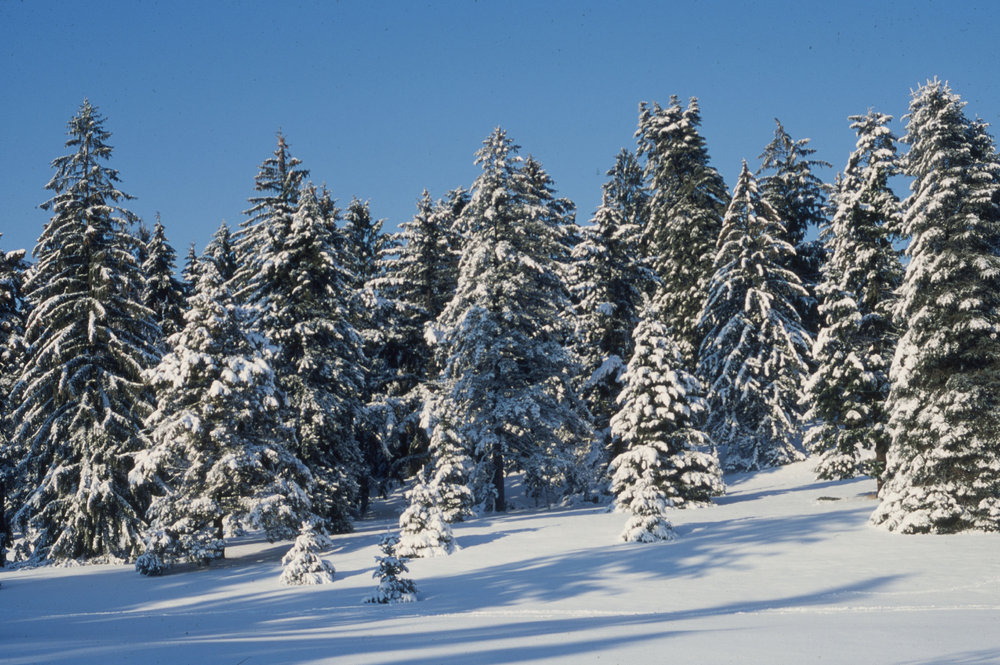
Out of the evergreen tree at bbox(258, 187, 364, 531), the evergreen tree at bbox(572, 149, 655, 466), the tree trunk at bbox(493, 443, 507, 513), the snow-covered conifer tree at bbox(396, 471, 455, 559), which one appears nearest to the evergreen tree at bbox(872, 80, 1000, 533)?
the snow-covered conifer tree at bbox(396, 471, 455, 559)

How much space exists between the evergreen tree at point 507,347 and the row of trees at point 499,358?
0.14 m

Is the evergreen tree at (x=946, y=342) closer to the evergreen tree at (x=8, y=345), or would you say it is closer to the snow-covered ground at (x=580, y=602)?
the snow-covered ground at (x=580, y=602)

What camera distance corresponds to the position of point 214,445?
22.0m

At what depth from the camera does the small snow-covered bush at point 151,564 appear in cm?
2077

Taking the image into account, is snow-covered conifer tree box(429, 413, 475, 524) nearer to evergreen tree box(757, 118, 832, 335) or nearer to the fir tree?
the fir tree

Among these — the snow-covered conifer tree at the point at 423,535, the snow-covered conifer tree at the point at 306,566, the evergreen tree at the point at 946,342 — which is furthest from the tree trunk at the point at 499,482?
the evergreen tree at the point at 946,342

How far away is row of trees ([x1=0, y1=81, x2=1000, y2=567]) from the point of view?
21.0 meters

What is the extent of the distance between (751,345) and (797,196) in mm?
16518

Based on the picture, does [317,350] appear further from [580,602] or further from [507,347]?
[580,602]

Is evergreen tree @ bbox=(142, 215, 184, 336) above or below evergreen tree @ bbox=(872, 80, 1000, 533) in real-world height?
above

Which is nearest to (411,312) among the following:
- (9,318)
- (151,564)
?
(9,318)

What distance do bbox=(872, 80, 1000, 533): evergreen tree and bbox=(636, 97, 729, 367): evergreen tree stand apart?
55.1ft

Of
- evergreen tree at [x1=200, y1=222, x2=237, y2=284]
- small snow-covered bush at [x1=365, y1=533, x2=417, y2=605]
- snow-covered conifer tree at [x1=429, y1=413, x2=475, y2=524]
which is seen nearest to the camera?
small snow-covered bush at [x1=365, y1=533, x2=417, y2=605]

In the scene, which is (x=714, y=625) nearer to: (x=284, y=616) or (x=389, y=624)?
(x=389, y=624)
